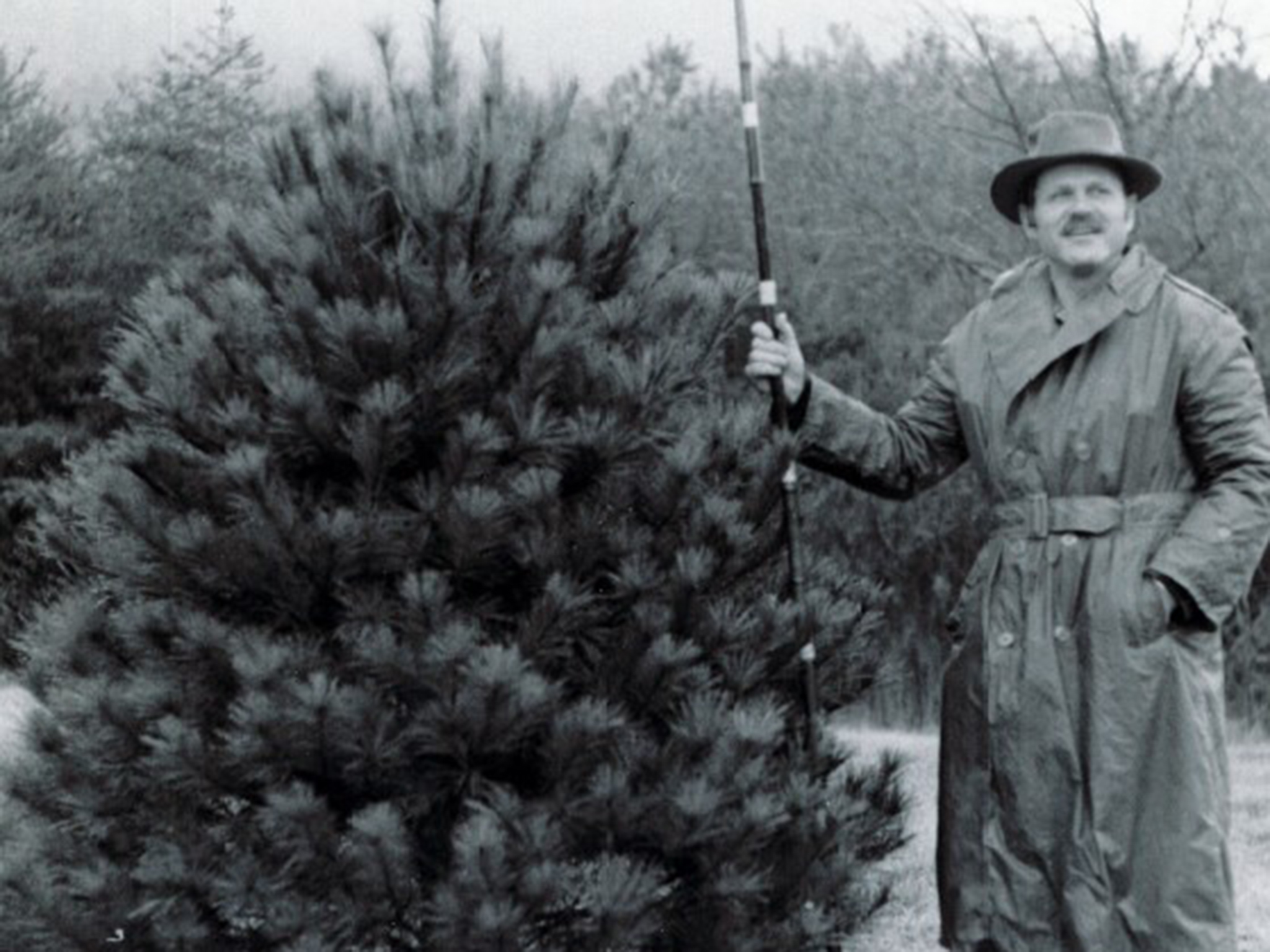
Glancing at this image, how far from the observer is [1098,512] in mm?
3359

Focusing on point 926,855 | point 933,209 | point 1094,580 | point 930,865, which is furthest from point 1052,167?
point 933,209

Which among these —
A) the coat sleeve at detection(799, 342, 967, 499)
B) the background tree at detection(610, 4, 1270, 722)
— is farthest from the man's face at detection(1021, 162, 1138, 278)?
the background tree at detection(610, 4, 1270, 722)

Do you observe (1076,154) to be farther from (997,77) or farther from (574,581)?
(997,77)

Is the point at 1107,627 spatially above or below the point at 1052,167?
below

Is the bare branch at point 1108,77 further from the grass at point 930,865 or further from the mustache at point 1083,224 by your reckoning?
the mustache at point 1083,224

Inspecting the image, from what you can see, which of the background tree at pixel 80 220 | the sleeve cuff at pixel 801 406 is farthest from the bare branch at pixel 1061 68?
the sleeve cuff at pixel 801 406

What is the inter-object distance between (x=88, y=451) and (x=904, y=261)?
1245 centimetres

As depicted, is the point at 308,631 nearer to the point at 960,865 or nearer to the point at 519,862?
the point at 519,862

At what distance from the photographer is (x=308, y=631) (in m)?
2.71

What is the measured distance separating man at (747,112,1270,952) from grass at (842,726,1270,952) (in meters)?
0.23

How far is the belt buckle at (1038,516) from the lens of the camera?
3.40 metres

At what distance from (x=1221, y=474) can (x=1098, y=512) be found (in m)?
0.24

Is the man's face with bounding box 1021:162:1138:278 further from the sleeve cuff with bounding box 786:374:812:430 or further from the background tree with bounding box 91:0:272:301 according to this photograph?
the background tree with bounding box 91:0:272:301

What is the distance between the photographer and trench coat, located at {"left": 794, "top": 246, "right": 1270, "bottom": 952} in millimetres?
3262
